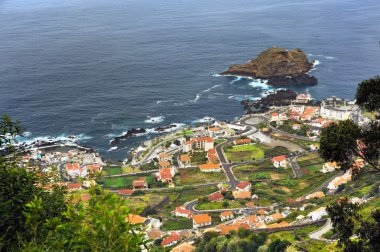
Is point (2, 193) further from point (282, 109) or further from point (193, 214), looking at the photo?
point (282, 109)

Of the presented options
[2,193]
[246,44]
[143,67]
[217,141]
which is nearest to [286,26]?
[246,44]

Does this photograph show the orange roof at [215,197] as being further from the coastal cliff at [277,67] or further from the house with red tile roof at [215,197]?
the coastal cliff at [277,67]

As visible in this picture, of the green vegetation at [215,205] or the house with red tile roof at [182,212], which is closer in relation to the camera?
the house with red tile roof at [182,212]

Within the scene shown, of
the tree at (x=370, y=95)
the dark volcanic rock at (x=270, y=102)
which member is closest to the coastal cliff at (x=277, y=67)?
the dark volcanic rock at (x=270, y=102)

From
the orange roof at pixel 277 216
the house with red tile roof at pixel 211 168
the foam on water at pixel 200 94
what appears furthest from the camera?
the foam on water at pixel 200 94

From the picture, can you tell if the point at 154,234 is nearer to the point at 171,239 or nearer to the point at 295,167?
the point at 171,239

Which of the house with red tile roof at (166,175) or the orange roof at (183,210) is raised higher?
the orange roof at (183,210)

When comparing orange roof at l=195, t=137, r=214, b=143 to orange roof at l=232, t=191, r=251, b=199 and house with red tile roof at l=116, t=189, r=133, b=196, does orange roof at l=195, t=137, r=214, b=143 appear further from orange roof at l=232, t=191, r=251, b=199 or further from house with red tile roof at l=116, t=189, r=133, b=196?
house with red tile roof at l=116, t=189, r=133, b=196
